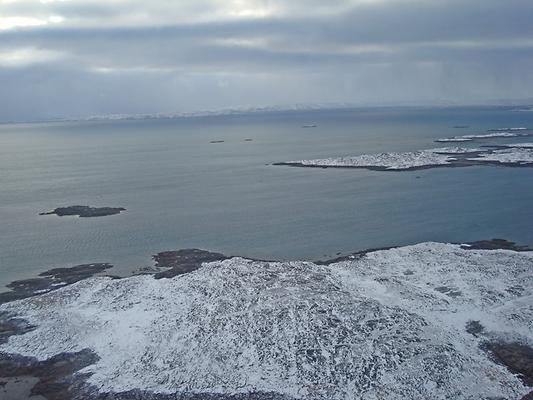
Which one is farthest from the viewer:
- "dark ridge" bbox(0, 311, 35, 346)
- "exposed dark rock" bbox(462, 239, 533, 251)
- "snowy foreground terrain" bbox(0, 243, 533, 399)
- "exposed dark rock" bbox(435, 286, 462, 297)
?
"exposed dark rock" bbox(462, 239, 533, 251)

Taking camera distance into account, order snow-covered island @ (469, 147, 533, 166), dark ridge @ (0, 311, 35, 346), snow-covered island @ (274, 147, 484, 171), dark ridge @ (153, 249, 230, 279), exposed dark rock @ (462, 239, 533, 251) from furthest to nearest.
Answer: snow-covered island @ (469, 147, 533, 166) < snow-covered island @ (274, 147, 484, 171) < exposed dark rock @ (462, 239, 533, 251) < dark ridge @ (153, 249, 230, 279) < dark ridge @ (0, 311, 35, 346)

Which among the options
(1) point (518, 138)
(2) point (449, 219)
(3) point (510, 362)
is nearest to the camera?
(3) point (510, 362)

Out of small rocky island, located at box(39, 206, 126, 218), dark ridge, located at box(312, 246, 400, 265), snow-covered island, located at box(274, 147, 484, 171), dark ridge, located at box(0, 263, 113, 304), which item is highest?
snow-covered island, located at box(274, 147, 484, 171)

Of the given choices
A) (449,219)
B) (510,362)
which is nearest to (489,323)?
(510,362)

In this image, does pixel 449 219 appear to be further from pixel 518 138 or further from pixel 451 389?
pixel 518 138

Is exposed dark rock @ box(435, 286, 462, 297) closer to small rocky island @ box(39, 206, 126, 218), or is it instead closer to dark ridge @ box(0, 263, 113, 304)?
dark ridge @ box(0, 263, 113, 304)

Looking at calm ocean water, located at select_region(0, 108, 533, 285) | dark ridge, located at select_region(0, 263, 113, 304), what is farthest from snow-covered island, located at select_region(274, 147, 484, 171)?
dark ridge, located at select_region(0, 263, 113, 304)

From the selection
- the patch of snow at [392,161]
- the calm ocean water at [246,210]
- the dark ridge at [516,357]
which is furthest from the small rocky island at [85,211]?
the dark ridge at [516,357]
